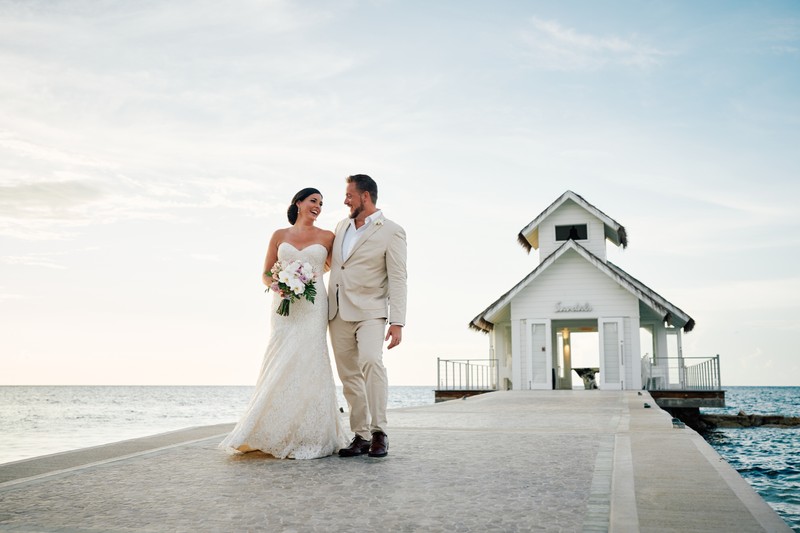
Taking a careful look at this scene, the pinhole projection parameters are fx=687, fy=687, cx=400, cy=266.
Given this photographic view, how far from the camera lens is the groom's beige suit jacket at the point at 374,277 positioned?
16.5ft

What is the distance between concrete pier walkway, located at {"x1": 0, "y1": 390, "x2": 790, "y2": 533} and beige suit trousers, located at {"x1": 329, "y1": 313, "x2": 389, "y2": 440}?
1.26 feet

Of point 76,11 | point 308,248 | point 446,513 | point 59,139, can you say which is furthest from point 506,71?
point 446,513

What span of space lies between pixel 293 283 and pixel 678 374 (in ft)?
60.8

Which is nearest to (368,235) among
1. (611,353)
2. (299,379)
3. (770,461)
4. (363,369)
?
(363,369)

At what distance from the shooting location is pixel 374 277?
5078 mm

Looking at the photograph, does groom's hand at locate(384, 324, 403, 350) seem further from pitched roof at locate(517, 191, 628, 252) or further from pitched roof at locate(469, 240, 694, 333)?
pitched roof at locate(517, 191, 628, 252)

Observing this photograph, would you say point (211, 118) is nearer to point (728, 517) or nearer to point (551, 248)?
point (551, 248)

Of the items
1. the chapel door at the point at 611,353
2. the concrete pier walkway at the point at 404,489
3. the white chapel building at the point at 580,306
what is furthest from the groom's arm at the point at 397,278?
the chapel door at the point at 611,353

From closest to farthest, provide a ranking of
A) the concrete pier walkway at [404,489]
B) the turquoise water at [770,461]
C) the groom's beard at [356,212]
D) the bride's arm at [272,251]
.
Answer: the concrete pier walkway at [404,489] < the groom's beard at [356,212] < the bride's arm at [272,251] < the turquoise water at [770,461]

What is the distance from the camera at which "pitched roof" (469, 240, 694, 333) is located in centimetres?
1936

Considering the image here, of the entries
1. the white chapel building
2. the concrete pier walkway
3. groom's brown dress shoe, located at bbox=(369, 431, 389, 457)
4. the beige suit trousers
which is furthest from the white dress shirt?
the white chapel building

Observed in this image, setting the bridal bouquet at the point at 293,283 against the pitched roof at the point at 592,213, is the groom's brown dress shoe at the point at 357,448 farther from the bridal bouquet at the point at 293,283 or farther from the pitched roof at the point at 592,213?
the pitched roof at the point at 592,213

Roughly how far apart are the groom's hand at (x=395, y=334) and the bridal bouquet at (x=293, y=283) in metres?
0.61

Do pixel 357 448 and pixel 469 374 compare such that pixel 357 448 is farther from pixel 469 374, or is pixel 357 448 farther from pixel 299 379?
pixel 469 374
